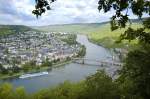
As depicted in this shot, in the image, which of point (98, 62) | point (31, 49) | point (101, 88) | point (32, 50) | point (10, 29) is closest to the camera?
point (101, 88)

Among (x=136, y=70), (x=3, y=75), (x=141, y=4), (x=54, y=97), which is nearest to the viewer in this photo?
(x=141, y=4)

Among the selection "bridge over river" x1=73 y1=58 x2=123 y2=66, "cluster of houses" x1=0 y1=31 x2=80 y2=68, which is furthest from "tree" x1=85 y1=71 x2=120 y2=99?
"cluster of houses" x1=0 y1=31 x2=80 y2=68

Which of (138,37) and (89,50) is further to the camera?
(89,50)

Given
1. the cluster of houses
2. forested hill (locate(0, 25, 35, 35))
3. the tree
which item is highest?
the tree

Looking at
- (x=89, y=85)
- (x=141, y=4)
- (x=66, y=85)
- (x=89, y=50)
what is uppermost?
(x=141, y=4)

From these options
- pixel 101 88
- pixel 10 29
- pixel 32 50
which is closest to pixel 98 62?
pixel 32 50

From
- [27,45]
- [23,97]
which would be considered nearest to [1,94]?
[23,97]

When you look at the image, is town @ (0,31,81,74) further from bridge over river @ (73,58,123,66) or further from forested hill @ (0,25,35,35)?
bridge over river @ (73,58,123,66)

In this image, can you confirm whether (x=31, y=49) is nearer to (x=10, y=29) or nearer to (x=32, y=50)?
(x=32, y=50)

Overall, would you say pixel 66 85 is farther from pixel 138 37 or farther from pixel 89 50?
pixel 89 50

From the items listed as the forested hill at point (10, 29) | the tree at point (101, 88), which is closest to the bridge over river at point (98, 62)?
the tree at point (101, 88)

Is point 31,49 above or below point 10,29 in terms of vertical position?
below
